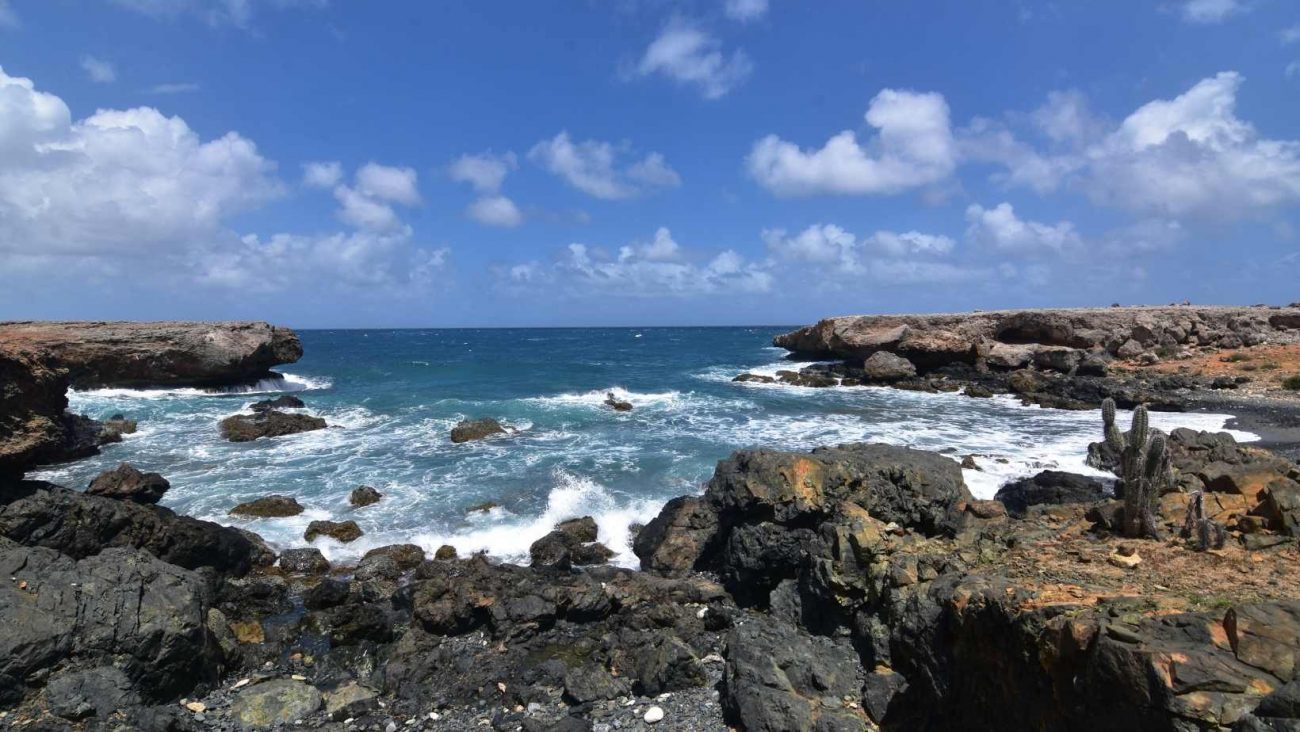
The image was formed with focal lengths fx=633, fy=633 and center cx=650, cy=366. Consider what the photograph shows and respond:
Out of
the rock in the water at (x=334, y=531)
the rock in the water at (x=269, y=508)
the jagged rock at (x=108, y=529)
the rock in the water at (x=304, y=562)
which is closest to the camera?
the jagged rock at (x=108, y=529)

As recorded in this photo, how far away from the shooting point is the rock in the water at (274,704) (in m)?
8.10

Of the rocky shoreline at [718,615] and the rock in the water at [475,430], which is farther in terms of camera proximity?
the rock in the water at [475,430]

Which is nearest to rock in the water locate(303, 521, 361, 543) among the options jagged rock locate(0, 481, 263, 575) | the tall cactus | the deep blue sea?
the deep blue sea

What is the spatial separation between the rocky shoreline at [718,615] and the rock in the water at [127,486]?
406cm

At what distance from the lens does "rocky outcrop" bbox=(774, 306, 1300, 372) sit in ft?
136

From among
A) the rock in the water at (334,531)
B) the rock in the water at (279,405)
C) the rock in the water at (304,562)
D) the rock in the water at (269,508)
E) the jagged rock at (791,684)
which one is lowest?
the rock in the water at (304,562)

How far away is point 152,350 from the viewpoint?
34969mm

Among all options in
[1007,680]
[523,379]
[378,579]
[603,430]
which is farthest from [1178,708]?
[523,379]

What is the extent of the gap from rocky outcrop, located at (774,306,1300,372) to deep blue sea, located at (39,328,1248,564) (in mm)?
7220

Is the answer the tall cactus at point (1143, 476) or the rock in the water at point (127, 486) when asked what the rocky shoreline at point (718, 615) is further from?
the rock in the water at point (127, 486)

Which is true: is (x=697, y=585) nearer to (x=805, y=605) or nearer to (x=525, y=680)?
(x=805, y=605)

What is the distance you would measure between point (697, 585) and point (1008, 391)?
30216 millimetres

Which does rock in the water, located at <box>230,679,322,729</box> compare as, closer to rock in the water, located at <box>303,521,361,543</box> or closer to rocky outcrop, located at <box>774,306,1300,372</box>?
rock in the water, located at <box>303,521,361,543</box>

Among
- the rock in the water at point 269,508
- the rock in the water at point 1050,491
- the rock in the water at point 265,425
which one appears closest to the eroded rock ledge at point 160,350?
the rock in the water at point 265,425
